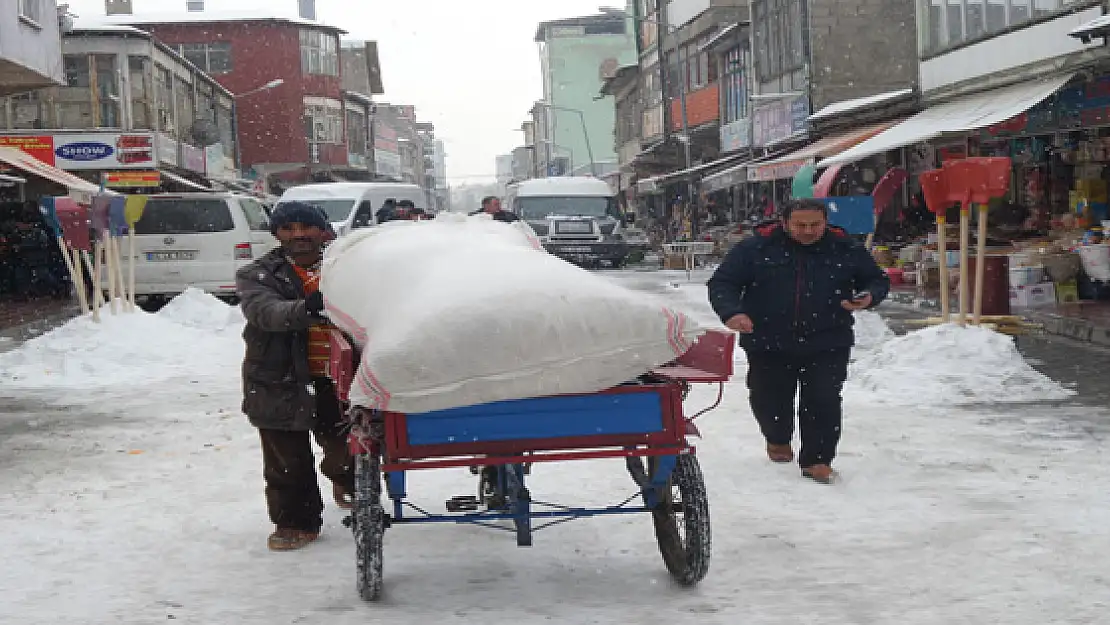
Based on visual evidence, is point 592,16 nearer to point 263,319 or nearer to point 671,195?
point 671,195

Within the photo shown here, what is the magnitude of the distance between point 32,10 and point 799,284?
17.6 meters

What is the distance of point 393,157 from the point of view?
95562 millimetres

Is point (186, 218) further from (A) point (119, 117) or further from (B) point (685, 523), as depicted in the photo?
(A) point (119, 117)

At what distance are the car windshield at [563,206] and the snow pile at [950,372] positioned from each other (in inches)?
889

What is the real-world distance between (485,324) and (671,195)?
4686cm

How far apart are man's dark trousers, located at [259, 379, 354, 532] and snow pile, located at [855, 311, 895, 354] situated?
8306 millimetres

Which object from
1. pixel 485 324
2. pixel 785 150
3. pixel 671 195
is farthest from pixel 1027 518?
pixel 671 195

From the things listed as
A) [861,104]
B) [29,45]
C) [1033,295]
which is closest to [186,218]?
[29,45]

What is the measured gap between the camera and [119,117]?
37.8 metres

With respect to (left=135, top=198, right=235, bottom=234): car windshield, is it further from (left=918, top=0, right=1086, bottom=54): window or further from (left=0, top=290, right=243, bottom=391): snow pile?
(left=918, top=0, right=1086, bottom=54): window

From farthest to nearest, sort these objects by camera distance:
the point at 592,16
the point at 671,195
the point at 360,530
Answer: the point at 592,16 < the point at 671,195 < the point at 360,530

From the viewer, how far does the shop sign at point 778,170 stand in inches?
983

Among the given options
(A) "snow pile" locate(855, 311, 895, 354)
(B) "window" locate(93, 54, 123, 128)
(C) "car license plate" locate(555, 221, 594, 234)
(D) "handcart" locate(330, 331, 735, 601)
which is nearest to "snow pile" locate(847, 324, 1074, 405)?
(A) "snow pile" locate(855, 311, 895, 354)

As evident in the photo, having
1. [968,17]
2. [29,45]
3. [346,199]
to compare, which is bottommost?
[346,199]
